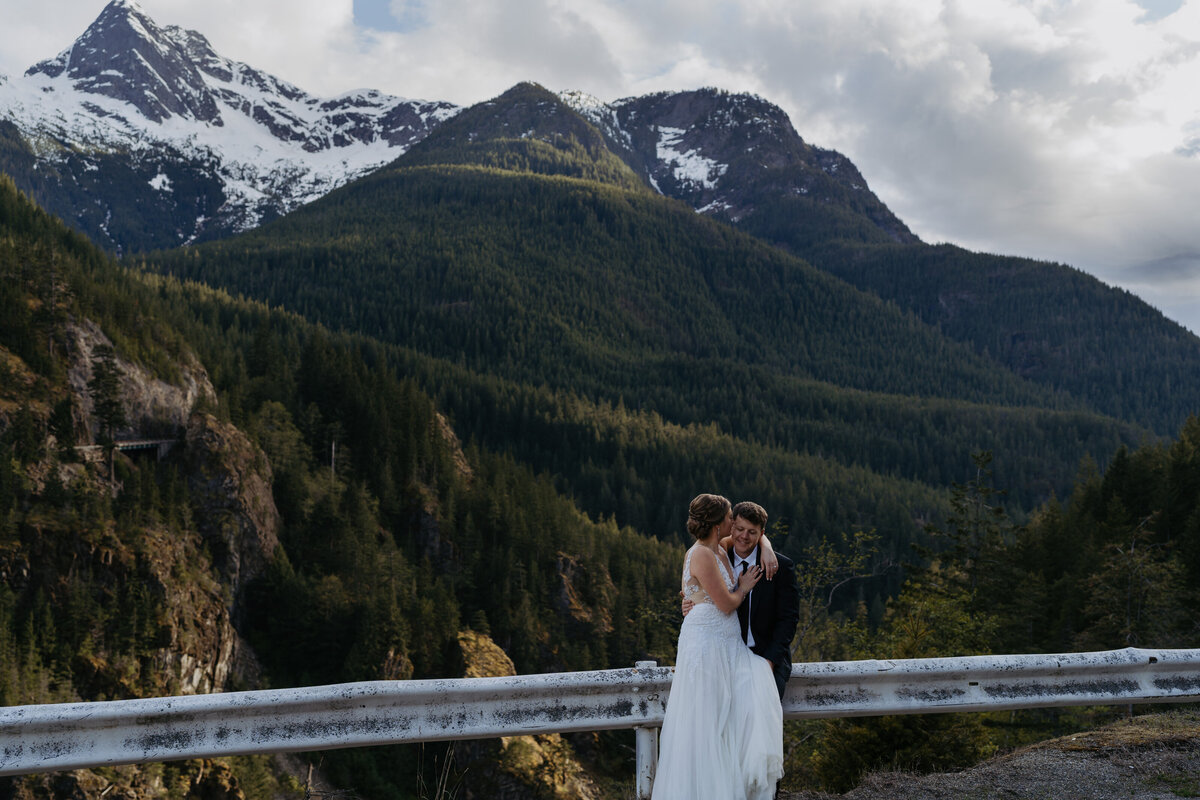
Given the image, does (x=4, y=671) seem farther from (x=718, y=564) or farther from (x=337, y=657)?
(x=718, y=564)

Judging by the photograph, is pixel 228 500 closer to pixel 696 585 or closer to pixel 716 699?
pixel 696 585

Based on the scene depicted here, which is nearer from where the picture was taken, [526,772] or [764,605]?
[764,605]

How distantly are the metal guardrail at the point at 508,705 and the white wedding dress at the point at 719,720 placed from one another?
1.24 ft

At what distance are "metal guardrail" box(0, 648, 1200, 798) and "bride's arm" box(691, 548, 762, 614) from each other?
809mm

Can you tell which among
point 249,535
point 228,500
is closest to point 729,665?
point 228,500

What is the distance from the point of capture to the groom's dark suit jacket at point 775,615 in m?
6.24

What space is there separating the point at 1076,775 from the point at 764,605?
10.9ft

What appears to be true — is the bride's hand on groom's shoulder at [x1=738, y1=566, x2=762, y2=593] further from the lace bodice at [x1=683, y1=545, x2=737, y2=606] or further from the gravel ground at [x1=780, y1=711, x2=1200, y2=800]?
the gravel ground at [x1=780, y1=711, x2=1200, y2=800]

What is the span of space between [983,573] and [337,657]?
4560 centimetres

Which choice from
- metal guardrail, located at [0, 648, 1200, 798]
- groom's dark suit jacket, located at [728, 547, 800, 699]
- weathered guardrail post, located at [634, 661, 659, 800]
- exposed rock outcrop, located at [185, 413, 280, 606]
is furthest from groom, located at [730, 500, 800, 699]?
exposed rock outcrop, located at [185, 413, 280, 606]

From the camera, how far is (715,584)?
6.19m

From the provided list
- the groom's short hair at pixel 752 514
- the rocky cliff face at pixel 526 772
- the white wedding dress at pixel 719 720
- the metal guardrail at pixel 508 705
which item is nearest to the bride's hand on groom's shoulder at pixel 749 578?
the white wedding dress at pixel 719 720

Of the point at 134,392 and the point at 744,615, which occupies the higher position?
the point at 134,392

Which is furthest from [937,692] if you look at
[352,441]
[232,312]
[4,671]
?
[232,312]
